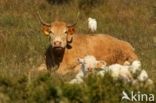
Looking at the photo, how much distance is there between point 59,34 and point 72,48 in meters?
0.73

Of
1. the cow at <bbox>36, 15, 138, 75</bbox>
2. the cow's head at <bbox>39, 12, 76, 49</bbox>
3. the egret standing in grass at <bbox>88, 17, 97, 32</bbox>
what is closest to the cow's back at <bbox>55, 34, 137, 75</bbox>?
the cow at <bbox>36, 15, 138, 75</bbox>

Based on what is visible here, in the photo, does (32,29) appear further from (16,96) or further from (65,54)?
(16,96)

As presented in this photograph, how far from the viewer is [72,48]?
53.3ft

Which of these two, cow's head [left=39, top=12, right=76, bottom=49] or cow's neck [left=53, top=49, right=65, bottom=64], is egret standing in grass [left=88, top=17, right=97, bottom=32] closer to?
cow's head [left=39, top=12, right=76, bottom=49]

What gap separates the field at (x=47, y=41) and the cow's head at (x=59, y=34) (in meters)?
0.80

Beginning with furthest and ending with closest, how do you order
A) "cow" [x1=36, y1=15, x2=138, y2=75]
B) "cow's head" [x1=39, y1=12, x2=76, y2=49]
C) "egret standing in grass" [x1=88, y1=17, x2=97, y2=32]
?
"egret standing in grass" [x1=88, y1=17, x2=97, y2=32] → "cow" [x1=36, y1=15, x2=138, y2=75] → "cow's head" [x1=39, y1=12, x2=76, y2=49]

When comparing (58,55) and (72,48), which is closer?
(58,55)

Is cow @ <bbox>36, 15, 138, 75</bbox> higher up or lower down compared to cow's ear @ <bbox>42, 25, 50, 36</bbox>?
lower down

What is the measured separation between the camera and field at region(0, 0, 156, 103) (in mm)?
10227

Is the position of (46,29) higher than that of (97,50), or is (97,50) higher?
(46,29)

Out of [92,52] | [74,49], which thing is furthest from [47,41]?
[74,49]

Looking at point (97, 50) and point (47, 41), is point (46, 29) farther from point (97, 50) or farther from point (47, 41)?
point (47, 41)

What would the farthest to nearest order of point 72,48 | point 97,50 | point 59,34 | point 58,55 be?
point 97,50, point 72,48, point 58,55, point 59,34

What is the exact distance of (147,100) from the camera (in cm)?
1042
